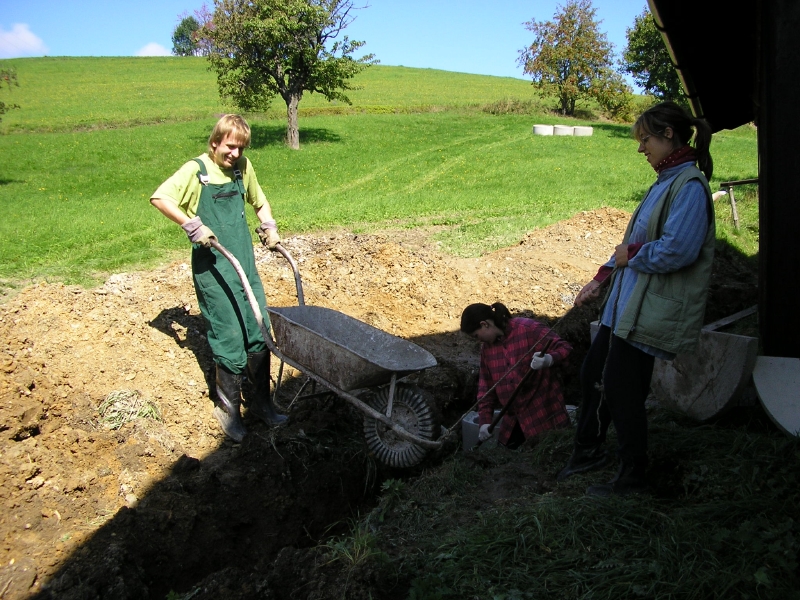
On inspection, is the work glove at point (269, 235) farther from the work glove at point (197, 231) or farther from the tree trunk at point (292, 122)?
the tree trunk at point (292, 122)

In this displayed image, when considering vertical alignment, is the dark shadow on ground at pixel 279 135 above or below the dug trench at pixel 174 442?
above

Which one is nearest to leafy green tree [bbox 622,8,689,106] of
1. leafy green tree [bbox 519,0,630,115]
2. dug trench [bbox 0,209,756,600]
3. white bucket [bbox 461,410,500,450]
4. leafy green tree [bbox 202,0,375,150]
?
leafy green tree [bbox 519,0,630,115]

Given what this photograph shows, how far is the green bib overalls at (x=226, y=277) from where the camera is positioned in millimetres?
4297

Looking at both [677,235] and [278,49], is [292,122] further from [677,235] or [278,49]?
[677,235]

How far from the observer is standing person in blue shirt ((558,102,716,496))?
8.57 ft

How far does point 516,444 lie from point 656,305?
2.02 m

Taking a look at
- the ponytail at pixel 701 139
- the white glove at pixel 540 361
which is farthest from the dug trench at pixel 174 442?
the ponytail at pixel 701 139

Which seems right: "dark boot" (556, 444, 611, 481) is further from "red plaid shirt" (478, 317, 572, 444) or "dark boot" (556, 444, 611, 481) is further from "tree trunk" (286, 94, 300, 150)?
"tree trunk" (286, 94, 300, 150)

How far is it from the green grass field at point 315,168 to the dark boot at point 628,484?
5.68 meters

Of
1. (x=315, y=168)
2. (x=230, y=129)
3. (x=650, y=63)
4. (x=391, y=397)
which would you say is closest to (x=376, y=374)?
(x=391, y=397)

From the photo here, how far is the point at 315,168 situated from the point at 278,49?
5234 mm

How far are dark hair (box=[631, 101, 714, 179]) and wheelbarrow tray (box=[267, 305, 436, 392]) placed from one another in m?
1.79

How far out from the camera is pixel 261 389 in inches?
186

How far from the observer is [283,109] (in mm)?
33969
